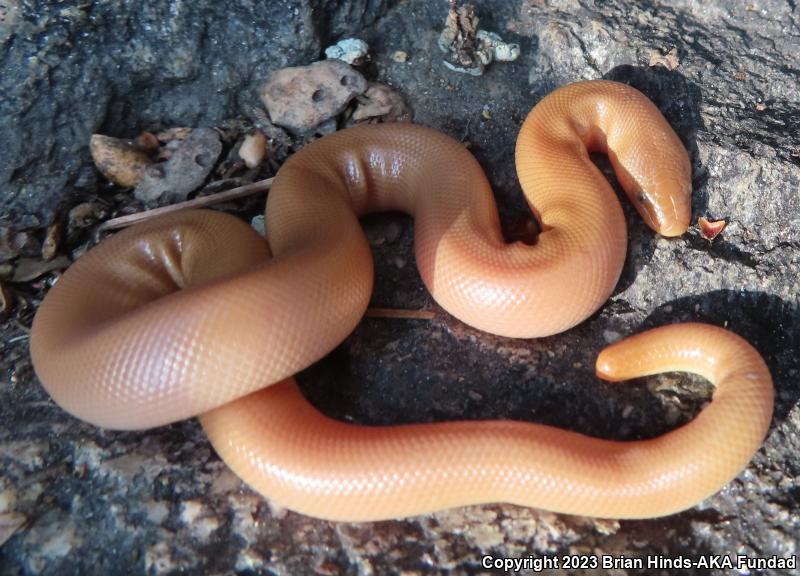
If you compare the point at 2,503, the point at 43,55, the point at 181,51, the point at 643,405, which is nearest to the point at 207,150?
the point at 181,51

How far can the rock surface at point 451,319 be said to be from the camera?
6.95 ft

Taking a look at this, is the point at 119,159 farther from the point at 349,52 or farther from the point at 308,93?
the point at 349,52

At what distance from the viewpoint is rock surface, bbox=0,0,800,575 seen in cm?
212

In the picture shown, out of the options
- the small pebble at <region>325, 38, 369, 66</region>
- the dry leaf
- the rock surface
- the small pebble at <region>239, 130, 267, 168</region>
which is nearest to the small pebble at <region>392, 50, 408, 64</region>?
the rock surface

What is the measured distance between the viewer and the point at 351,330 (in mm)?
2422

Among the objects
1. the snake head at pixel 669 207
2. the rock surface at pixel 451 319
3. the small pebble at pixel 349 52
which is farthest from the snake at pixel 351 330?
the small pebble at pixel 349 52

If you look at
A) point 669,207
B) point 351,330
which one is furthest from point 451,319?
point 669,207

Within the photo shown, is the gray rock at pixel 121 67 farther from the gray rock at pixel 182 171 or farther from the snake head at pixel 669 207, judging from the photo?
the snake head at pixel 669 207

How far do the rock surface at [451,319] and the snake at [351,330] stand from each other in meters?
0.13

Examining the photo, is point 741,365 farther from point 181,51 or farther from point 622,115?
point 181,51

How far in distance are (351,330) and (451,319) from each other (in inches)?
20.8

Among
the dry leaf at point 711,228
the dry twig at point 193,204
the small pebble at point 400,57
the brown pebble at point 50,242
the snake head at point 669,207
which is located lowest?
the brown pebble at point 50,242

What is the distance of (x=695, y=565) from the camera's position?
2080mm

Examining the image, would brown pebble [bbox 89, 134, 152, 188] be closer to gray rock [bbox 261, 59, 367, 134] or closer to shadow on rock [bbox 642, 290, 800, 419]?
gray rock [bbox 261, 59, 367, 134]
